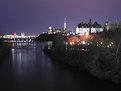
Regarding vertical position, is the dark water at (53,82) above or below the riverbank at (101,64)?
below

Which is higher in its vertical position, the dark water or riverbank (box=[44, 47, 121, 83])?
riverbank (box=[44, 47, 121, 83])

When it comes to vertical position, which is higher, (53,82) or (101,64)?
(101,64)

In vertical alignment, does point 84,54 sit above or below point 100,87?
above

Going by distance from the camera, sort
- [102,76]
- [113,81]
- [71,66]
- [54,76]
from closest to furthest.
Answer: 1. [113,81]
2. [102,76]
3. [54,76]
4. [71,66]

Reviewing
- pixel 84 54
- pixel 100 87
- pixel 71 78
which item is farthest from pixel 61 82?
pixel 84 54

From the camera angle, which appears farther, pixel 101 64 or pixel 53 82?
pixel 101 64

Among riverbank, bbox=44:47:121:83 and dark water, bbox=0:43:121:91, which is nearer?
dark water, bbox=0:43:121:91

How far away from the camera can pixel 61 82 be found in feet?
77.7

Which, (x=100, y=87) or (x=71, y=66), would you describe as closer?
(x=100, y=87)

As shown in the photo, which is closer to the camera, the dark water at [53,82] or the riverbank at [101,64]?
the dark water at [53,82]

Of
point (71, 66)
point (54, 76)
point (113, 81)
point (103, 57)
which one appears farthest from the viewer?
point (71, 66)

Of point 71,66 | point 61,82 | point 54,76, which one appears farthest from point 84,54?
point 61,82

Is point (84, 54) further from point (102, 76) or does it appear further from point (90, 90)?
point (90, 90)

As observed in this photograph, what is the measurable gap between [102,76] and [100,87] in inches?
83.9
